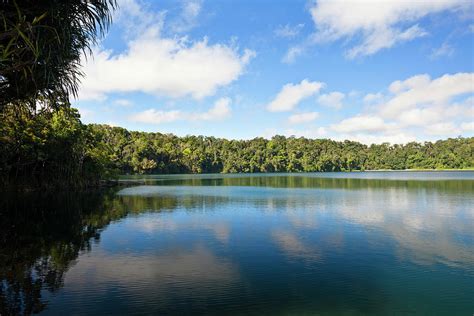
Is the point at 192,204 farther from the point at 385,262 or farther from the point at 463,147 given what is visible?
the point at 463,147

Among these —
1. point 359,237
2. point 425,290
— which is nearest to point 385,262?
point 425,290

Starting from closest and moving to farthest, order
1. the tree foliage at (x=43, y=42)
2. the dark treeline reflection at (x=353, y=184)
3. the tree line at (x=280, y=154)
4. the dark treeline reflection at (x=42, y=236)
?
1. the tree foliage at (x=43, y=42)
2. the dark treeline reflection at (x=42, y=236)
3. the dark treeline reflection at (x=353, y=184)
4. the tree line at (x=280, y=154)

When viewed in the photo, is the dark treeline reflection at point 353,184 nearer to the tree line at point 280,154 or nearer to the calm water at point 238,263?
the calm water at point 238,263

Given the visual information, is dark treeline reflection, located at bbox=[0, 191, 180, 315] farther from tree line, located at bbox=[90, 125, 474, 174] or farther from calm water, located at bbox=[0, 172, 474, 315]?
tree line, located at bbox=[90, 125, 474, 174]

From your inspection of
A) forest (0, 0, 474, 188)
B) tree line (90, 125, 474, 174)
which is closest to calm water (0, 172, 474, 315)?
forest (0, 0, 474, 188)

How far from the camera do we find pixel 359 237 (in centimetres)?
1856

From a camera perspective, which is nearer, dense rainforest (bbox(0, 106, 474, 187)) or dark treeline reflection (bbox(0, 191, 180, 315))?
dark treeline reflection (bbox(0, 191, 180, 315))

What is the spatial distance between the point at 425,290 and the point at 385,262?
2891 millimetres

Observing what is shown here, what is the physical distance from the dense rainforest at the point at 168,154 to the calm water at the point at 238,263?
10459 mm

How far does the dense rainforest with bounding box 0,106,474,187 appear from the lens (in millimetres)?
35691

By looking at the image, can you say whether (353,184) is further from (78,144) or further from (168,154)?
(168,154)

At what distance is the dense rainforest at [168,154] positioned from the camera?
1405 inches

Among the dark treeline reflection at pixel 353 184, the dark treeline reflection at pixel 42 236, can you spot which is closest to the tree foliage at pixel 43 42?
the dark treeline reflection at pixel 42 236

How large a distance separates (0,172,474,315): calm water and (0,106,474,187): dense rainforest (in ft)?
34.3
